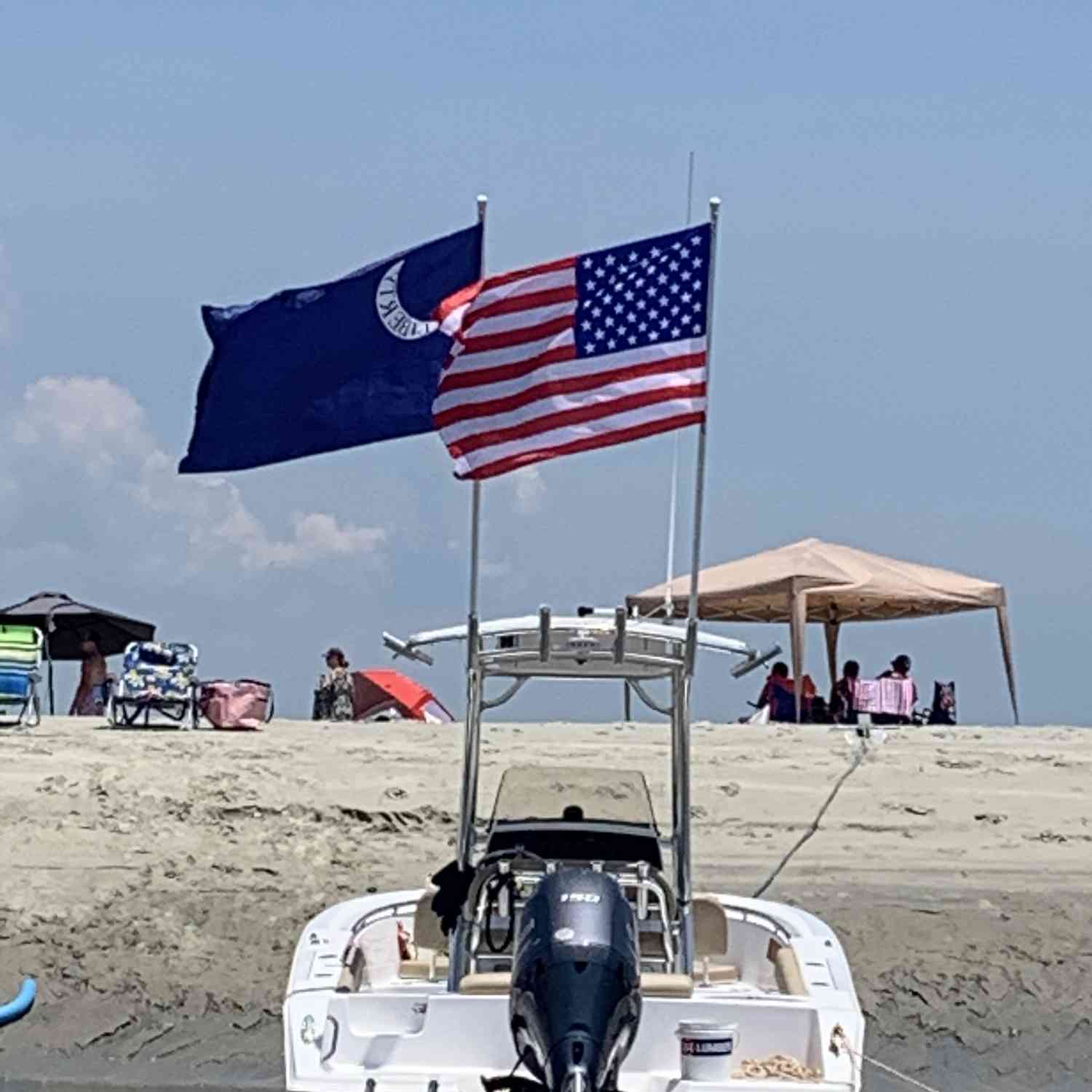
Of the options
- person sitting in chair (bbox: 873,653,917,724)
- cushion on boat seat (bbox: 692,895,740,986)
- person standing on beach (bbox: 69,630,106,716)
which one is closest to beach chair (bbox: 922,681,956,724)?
person sitting in chair (bbox: 873,653,917,724)

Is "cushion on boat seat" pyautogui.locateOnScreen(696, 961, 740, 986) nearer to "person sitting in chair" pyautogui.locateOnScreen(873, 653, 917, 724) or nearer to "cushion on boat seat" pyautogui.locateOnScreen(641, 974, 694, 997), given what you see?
"cushion on boat seat" pyautogui.locateOnScreen(641, 974, 694, 997)

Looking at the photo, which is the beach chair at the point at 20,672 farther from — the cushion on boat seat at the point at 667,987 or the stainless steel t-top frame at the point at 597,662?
the cushion on boat seat at the point at 667,987

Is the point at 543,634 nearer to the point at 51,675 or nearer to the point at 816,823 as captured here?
the point at 816,823

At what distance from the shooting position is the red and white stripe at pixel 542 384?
34.3 ft

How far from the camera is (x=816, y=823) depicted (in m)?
16.1

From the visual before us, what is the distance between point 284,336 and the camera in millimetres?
11375

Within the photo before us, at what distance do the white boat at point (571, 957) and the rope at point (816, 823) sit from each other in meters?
3.25

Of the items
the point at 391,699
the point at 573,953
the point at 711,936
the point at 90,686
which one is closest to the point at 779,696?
the point at 391,699

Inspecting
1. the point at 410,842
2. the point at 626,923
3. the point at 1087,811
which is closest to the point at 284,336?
the point at 626,923

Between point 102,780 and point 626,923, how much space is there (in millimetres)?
8633

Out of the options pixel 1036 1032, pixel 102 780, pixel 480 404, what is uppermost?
pixel 480 404

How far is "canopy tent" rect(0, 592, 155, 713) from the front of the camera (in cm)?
2467

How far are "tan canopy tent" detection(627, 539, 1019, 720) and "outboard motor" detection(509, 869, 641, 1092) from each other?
1307 centimetres

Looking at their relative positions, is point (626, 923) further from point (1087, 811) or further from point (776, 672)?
point (776, 672)
